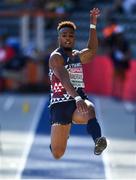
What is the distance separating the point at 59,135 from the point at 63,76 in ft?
2.70

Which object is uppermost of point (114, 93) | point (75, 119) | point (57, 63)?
point (57, 63)

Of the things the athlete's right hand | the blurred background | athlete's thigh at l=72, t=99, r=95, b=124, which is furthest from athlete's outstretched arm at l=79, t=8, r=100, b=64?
the blurred background

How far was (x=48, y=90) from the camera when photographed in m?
26.2

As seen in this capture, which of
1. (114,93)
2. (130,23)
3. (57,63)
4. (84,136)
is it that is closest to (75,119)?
(57,63)

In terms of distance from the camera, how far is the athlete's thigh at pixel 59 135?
986 cm

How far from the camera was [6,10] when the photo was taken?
31953 millimetres

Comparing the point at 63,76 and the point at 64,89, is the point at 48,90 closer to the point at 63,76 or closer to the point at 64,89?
the point at 64,89

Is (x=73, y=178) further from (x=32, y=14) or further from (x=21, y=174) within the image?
(x=32, y=14)

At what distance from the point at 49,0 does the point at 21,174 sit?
1896 cm

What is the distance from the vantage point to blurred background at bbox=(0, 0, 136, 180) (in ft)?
41.9

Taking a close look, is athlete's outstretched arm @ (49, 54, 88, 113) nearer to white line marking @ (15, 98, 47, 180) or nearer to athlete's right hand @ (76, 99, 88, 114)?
athlete's right hand @ (76, 99, 88, 114)

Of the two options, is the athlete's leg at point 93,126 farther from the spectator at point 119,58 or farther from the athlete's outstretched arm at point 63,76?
the spectator at point 119,58

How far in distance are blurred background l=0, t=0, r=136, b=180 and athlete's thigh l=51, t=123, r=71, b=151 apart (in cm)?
162

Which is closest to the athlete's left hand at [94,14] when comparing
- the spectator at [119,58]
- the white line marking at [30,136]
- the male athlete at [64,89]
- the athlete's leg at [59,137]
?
the male athlete at [64,89]
